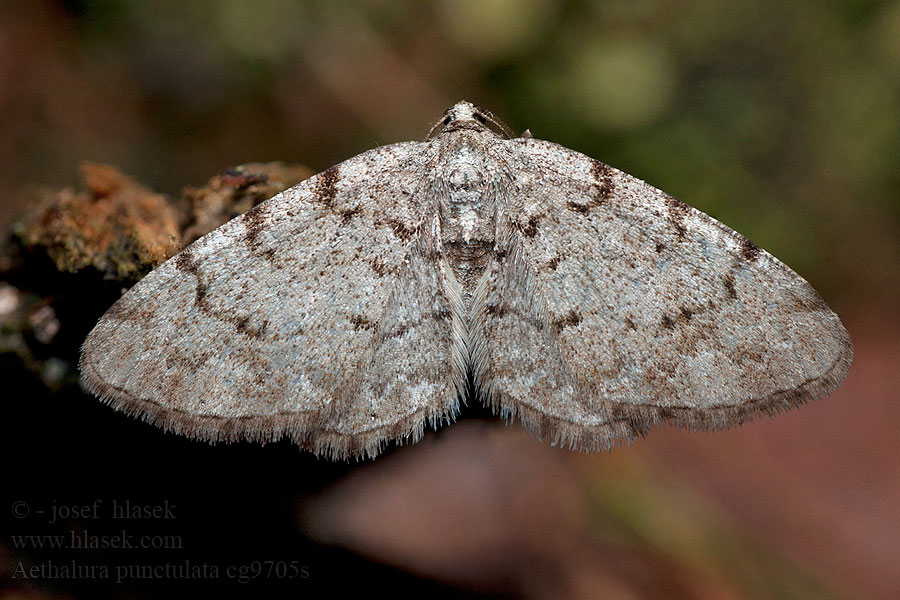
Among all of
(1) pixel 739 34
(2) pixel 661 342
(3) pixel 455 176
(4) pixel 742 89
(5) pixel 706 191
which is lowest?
(2) pixel 661 342

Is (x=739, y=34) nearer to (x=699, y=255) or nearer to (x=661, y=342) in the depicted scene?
(x=699, y=255)

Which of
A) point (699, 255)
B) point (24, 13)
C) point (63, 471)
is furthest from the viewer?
point (24, 13)

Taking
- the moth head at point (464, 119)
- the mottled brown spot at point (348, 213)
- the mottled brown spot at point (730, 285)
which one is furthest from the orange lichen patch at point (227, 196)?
the mottled brown spot at point (730, 285)

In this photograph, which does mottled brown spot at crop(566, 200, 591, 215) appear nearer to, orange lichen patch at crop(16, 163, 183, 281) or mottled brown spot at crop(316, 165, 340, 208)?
mottled brown spot at crop(316, 165, 340, 208)

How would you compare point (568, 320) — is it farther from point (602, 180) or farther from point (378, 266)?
point (378, 266)

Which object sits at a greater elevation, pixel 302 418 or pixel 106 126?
pixel 106 126

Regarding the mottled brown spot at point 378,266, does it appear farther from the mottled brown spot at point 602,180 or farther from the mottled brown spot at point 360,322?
the mottled brown spot at point 602,180

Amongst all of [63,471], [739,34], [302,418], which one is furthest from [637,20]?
[63,471]
